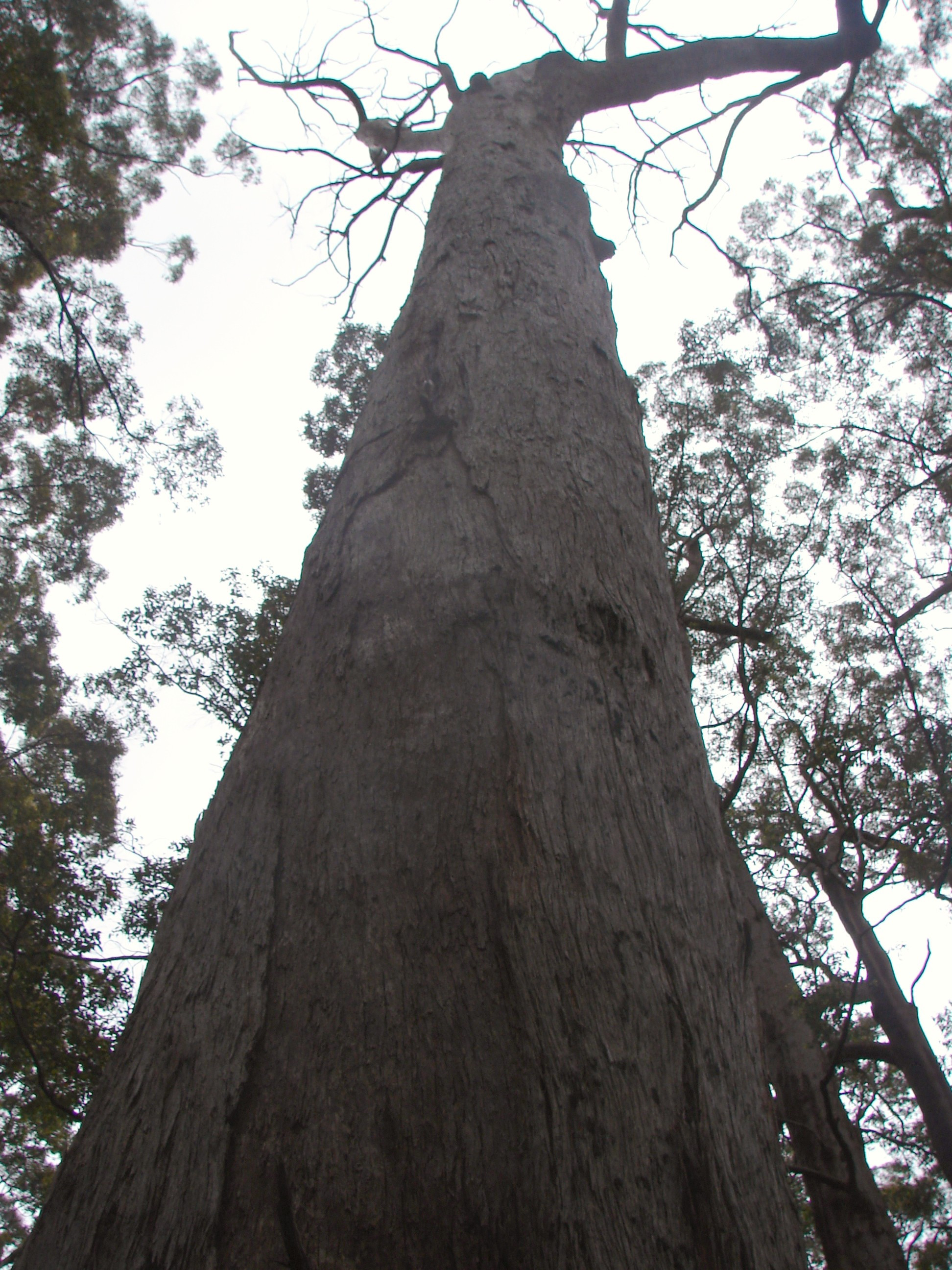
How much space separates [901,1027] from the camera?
19.1ft

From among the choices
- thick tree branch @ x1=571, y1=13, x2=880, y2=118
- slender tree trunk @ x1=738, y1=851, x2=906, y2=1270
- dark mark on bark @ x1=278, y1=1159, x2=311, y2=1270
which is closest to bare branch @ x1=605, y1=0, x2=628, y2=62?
thick tree branch @ x1=571, y1=13, x2=880, y2=118

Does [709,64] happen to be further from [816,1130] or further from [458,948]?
[816,1130]

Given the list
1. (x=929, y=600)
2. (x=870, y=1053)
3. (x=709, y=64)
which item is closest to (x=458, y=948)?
(x=709, y=64)

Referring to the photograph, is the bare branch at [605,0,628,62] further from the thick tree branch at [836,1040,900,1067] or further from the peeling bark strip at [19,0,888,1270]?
the thick tree branch at [836,1040,900,1067]

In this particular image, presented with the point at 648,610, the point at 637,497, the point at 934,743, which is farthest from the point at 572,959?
the point at 934,743

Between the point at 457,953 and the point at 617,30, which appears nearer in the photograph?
the point at 457,953

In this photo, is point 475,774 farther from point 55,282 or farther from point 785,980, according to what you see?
point 55,282

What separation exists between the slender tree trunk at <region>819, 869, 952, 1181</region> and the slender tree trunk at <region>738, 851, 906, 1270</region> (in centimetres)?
86

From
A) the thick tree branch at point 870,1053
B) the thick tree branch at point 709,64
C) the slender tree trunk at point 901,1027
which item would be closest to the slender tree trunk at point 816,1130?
the thick tree branch at point 870,1053

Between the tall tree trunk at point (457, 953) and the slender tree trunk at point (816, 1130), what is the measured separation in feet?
8.77

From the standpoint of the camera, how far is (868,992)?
6.00 meters

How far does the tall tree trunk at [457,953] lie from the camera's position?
0.60m

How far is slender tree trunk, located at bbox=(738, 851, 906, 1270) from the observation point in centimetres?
344

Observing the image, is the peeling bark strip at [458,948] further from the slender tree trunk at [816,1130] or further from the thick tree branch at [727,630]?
the thick tree branch at [727,630]
